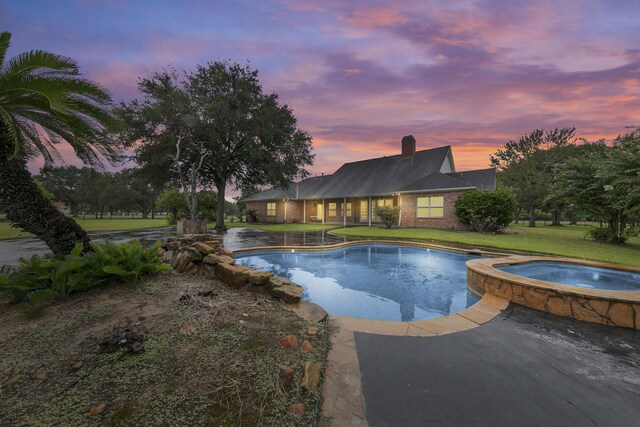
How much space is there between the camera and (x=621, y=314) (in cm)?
365

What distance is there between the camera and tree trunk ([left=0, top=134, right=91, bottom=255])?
375 cm

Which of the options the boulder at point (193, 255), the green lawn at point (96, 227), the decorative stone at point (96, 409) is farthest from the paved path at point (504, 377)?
the green lawn at point (96, 227)

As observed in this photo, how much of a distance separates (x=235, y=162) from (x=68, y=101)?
1684cm

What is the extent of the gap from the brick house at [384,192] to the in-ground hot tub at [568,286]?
407 inches

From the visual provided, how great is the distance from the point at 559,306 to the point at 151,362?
5.93 m

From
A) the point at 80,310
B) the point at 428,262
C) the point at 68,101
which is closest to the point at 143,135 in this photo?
the point at 68,101

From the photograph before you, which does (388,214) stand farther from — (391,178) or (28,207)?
(28,207)

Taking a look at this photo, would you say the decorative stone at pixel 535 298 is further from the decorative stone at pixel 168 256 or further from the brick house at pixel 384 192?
the brick house at pixel 384 192

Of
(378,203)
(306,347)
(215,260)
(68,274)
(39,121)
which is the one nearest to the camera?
(306,347)

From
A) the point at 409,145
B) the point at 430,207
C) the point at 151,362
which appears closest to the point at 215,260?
the point at 151,362

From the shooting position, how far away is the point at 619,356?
287 centimetres

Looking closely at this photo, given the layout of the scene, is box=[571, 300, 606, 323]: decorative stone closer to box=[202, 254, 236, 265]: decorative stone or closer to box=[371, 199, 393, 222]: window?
box=[202, 254, 236, 265]: decorative stone

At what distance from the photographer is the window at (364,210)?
2286 centimetres

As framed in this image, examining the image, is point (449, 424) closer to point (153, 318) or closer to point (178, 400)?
point (178, 400)
